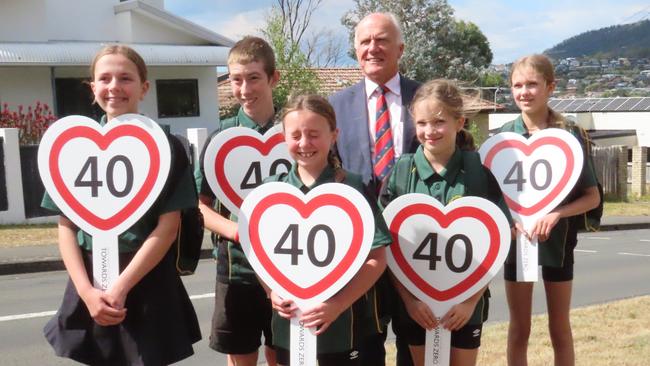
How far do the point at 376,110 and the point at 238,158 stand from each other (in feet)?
2.36

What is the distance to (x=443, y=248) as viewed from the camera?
308 centimetres

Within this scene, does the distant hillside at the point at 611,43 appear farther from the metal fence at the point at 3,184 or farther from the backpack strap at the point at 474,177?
the backpack strap at the point at 474,177

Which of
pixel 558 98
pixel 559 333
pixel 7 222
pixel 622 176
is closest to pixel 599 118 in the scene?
pixel 558 98

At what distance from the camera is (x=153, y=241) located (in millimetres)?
2799

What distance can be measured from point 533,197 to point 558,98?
52.3 metres

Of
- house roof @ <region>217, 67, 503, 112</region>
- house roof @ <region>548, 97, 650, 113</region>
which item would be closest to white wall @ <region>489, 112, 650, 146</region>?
house roof @ <region>548, 97, 650, 113</region>

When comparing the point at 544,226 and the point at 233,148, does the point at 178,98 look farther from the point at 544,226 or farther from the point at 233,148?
the point at 544,226

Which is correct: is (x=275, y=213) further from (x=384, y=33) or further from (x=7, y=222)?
(x=7, y=222)

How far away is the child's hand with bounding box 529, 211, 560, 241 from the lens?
3.60 meters

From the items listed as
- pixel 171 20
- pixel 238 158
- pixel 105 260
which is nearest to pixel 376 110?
pixel 238 158

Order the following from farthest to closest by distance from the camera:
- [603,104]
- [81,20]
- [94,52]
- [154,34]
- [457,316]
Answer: [603,104] → [154,34] → [81,20] → [94,52] → [457,316]

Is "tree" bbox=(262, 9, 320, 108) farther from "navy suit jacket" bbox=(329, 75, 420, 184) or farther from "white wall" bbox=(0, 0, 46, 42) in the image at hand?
"navy suit jacket" bbox=(329, 75, 420, 184)

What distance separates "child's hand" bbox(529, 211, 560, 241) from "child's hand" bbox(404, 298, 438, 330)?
83cm

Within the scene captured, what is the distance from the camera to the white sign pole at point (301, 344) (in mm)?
2836
